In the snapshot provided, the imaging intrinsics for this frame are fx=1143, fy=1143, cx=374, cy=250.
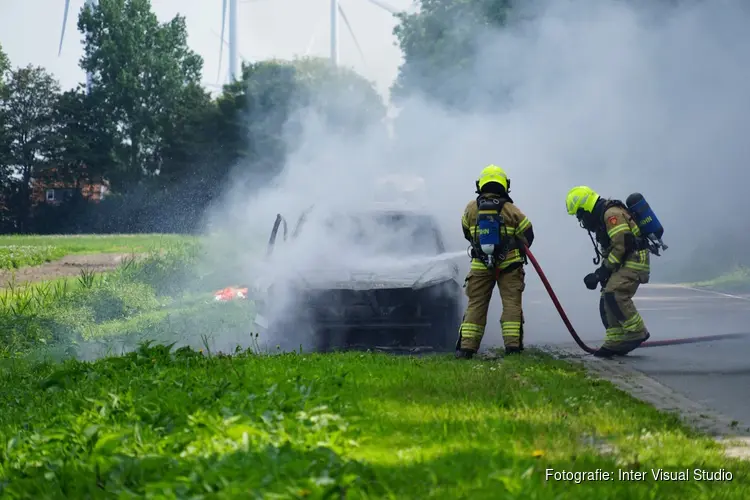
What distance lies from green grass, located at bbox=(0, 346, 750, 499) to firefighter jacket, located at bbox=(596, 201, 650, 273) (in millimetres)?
2716

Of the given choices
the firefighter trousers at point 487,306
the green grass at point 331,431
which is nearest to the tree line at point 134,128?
the firefighter trousers at point 487,306

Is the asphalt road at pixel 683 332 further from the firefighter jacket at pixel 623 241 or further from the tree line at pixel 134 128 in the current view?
the tree line at pixel 134 128

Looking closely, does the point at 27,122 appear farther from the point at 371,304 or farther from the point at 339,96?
the point at 371,304

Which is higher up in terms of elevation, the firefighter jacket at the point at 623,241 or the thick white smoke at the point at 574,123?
the thick white smoke at the point at 574,123

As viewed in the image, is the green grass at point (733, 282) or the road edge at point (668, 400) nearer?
the road edge at point (668, 400)

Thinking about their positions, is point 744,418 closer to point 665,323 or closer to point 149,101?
point 665,323

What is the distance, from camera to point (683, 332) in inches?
535

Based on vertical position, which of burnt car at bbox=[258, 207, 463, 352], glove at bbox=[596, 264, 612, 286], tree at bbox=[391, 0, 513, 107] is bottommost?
burnt car at bbox=[258, 207, 463, 352]

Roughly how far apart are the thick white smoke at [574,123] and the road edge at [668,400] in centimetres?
869

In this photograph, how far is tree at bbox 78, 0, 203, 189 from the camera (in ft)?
215

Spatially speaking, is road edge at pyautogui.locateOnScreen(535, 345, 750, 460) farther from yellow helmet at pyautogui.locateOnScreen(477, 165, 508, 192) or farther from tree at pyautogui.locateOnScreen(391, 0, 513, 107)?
tree at pyautogui.locateOnScreen(391, 0, 513, 107)

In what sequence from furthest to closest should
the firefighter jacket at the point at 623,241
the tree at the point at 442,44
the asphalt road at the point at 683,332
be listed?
the tree at the point at 442,44 → the firefighter jacket at the point at 623,241 → the asphalt road at the point at 683,332

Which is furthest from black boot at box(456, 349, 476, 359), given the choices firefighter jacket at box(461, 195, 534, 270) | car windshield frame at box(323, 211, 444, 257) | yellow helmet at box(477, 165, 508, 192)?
car windshield frame at box(323, 211, 444, 257)

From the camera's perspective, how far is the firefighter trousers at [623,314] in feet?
36.0
